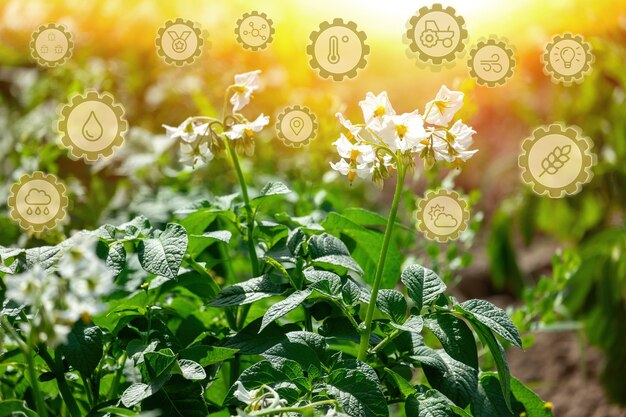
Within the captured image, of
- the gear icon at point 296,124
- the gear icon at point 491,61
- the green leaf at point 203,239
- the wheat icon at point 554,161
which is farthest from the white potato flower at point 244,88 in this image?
the wheat icon at point 554,161

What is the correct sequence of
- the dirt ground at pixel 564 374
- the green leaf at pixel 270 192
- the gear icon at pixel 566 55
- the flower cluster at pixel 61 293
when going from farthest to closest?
1. the dirt ground at pixel 564 374
2. the gear icon at pixel 566 55
3. the green leaf at pixel 270 192
4. the flower cluster at pixel 61 293

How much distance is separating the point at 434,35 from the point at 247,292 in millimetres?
565

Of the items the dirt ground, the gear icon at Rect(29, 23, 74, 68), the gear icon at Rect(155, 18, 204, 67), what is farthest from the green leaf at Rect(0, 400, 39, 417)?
the dirt ground

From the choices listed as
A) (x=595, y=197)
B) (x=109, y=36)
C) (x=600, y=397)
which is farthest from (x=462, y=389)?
(x=109, y=36)

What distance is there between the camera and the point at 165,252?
2.67 feet

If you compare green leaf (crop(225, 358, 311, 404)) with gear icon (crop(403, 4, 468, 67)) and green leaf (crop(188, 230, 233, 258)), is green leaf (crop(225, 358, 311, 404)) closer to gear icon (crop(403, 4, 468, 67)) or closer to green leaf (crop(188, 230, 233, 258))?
green leaf (crop(188, 230, 233, 258))

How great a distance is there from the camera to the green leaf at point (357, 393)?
2.32ft

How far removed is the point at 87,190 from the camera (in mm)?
1934

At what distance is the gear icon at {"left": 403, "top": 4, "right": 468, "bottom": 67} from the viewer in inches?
47.1

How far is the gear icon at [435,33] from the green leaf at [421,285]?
0.47m

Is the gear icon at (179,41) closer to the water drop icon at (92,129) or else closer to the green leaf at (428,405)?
the water drop icon at (92,129)

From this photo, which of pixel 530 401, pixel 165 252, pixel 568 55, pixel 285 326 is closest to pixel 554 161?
pixel 568 55

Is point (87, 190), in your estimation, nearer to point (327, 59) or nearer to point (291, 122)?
point (291, 122)

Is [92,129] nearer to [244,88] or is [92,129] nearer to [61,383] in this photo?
[244,88]
